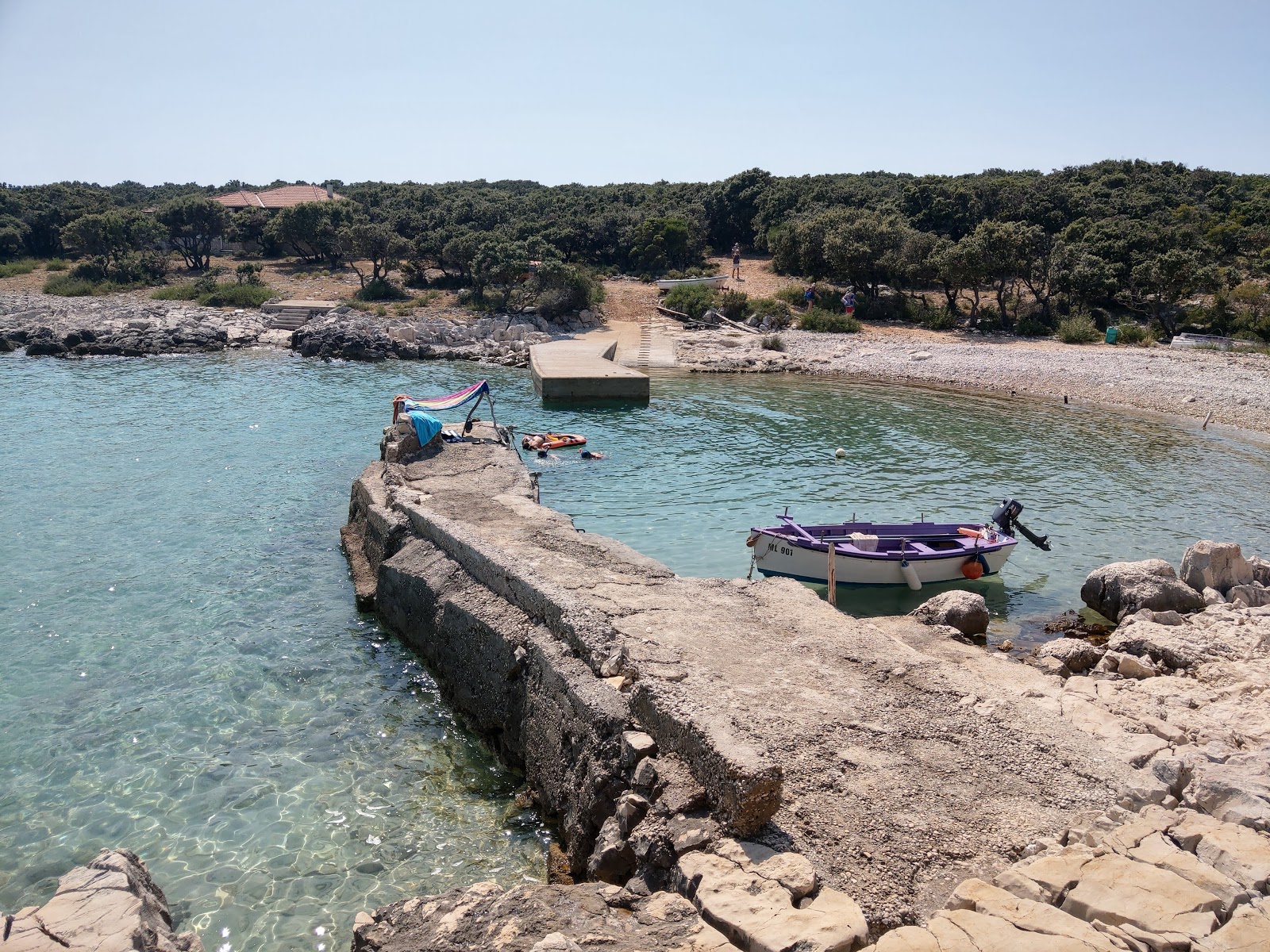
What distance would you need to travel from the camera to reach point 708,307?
1674 inches

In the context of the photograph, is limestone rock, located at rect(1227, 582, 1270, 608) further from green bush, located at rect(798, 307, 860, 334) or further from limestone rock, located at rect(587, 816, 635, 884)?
green bush, located at rect(798, 307, 860, 334)

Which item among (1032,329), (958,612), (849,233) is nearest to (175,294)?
(849,233)

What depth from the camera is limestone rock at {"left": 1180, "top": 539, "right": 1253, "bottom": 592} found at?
13.7 meters

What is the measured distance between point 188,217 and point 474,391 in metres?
44.0

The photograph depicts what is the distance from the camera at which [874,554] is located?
14273 millimetres

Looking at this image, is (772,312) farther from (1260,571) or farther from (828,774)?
(828,774)

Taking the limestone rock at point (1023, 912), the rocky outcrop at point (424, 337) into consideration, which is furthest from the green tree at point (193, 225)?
the limestone rock at point (1023, 912)

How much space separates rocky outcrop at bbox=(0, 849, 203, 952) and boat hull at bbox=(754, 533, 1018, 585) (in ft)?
33.1

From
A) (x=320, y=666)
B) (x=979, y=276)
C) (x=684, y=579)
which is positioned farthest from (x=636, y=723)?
(x=979, y=276)

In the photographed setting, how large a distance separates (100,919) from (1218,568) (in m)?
14.7

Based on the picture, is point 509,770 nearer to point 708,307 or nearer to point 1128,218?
point 708,307

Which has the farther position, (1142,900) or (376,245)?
(376,245)

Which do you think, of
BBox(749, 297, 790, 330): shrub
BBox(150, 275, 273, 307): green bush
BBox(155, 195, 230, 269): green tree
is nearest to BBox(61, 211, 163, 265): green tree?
BBox(155, 195, 230, 269): green tree

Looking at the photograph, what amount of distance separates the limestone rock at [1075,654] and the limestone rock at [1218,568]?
320cm
